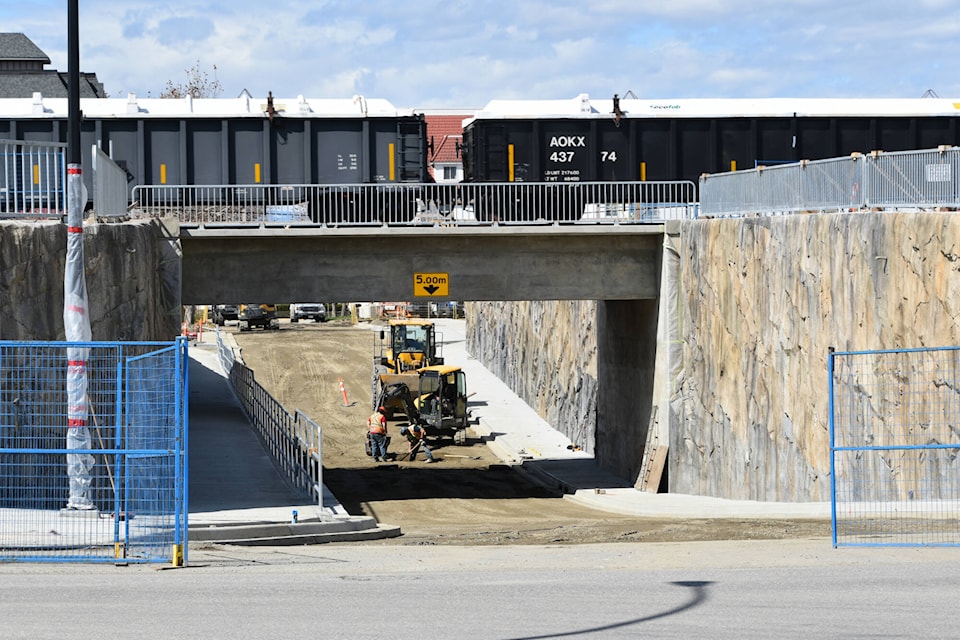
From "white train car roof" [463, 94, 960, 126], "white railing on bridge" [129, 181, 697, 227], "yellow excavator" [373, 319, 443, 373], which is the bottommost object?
"yellow excavator" [373, 319, 443, 373]

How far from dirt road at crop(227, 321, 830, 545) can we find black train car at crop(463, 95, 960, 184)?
794 cm

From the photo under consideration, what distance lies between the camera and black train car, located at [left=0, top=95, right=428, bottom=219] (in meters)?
31.8

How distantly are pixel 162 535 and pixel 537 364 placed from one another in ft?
98.1

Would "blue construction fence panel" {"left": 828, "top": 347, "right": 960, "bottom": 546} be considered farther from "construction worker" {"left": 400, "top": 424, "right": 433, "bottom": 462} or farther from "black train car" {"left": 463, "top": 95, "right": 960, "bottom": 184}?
"construction worker" {"left": 400, "top": 424, "right": 433, "bottom": 462}

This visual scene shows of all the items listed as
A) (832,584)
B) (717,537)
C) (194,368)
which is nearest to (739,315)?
(717,537)

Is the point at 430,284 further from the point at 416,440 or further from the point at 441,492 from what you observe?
the point at 416,440

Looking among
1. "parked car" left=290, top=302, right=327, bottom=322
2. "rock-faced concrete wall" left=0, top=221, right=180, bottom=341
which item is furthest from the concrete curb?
"parked car" left=290, top=302, right=327, bottom=322

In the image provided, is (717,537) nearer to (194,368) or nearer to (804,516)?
(804,516)

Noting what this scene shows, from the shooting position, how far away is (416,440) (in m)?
34.3

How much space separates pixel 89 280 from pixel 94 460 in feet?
11.3

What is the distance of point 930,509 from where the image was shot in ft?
57.3

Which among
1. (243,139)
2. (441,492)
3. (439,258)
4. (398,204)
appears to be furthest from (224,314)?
(441,492)

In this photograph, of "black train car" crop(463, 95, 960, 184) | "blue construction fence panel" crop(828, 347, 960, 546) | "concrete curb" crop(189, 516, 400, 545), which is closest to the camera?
"concrete curb" crop(189, 516, 400, 545)

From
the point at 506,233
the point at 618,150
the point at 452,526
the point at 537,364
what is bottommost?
the point at 452,526
